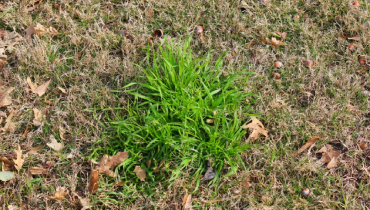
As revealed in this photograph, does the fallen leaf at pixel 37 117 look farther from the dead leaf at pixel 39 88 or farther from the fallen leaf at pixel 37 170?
the fallen leaf at pixel 37 170

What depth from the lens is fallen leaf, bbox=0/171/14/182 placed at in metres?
2.33

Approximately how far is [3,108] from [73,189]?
956 mm

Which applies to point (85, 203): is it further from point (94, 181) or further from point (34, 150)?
point (34, 150)

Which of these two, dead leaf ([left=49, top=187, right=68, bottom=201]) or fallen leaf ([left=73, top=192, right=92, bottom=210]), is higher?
dead leaf ([left=49, top=187, right=68, bottom=201])

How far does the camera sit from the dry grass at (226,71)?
2.32 meters

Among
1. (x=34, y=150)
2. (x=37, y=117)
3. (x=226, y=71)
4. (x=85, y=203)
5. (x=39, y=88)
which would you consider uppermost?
(x=226, y=71)

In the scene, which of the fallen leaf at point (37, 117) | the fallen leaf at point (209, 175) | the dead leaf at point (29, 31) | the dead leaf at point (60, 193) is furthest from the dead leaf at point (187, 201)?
the dead leaf at point (29, 31)

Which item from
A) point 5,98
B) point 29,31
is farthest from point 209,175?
point 29,31

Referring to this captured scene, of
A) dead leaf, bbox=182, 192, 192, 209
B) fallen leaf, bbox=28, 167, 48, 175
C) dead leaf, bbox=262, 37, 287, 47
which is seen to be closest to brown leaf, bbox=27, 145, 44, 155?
fallen leaf, bbox=28, 167, 48, 175

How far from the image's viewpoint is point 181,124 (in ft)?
7.79

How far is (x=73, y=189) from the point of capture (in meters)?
2.29

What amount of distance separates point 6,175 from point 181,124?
4.06ft

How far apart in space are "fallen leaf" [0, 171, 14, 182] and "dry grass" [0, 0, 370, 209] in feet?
0.16

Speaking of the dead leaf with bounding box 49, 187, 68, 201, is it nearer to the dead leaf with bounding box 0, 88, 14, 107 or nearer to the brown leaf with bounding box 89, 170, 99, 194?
the brown leaf with bounding box 89, 170, 99, 194
